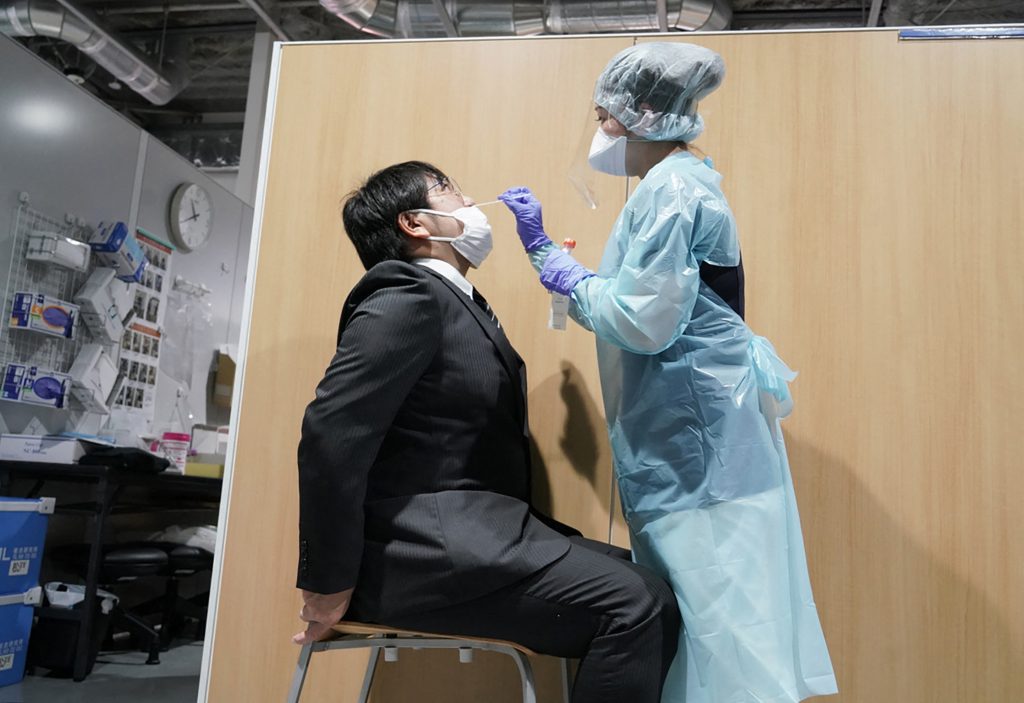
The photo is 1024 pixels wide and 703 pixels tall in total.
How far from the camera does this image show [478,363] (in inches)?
57.8

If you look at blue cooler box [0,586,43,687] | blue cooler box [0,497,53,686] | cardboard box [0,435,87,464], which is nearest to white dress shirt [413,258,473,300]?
blue cooler box [0,497,53,686]

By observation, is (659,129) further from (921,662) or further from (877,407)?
(921,662)

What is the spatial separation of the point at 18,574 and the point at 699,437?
286 centimetres

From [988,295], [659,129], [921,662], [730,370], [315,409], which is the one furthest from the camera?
[988,295]

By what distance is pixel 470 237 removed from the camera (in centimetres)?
170

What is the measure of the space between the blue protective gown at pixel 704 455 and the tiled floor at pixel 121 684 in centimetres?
232

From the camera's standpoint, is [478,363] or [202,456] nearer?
[478,363]

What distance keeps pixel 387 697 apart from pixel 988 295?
169cm

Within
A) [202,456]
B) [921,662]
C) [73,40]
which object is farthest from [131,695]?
[73,40]

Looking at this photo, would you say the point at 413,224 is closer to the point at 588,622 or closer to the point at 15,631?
the point at 588,622

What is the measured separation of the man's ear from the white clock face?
357cm

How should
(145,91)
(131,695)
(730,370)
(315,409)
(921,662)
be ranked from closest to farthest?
(315,409)
(730,370)
(921,662)
(131,695)
(145,91)

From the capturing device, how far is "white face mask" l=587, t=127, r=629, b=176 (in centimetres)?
170

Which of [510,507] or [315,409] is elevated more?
[315,409]
